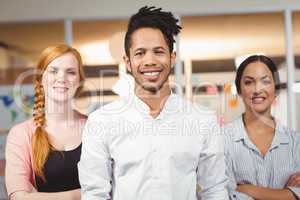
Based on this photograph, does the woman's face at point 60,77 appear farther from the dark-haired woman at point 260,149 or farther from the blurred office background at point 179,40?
the dark-haired woman at point 260,149

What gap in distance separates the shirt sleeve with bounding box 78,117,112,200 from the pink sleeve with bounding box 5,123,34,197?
0.47m

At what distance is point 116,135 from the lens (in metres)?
1.99

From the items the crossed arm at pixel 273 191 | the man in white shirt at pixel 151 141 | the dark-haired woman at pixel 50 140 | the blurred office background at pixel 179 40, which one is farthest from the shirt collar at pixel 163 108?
the blurred office background at pixel 179 40

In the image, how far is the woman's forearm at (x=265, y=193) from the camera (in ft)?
8.10

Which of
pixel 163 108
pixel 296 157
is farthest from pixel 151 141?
pixel 296 157

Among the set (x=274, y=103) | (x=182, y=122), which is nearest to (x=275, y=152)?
(x=274, y=103)

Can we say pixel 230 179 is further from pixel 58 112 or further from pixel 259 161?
pixel 58 112

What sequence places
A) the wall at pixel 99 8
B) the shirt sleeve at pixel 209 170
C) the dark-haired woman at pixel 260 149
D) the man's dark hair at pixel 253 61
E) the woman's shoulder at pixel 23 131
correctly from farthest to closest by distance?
1. the wall at pixel 99 8
2. the man's dark hair at pixel 253 61
3. the dark-haired woman at pixel 260 149
4. the woman's shoulder at pixel 23 131
5. the shirt sleeve at pixel 209 170

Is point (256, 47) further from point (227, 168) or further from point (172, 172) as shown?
point (172, 172)

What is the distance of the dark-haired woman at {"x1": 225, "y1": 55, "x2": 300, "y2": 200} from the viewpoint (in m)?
2.52

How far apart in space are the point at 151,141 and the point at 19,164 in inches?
31.6

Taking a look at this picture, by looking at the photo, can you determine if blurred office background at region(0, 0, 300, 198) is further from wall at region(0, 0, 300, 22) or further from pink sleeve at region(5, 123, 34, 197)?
pink sleeve at region(5, 123, 34, 197)

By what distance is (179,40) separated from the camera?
3.27m

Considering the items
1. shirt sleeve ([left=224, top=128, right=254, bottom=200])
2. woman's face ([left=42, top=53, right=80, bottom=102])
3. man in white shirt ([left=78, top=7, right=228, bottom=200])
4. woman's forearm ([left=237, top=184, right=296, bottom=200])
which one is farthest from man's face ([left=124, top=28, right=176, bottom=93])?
woman's forearm ([left=237, top=184, right=296, bottom=200])
